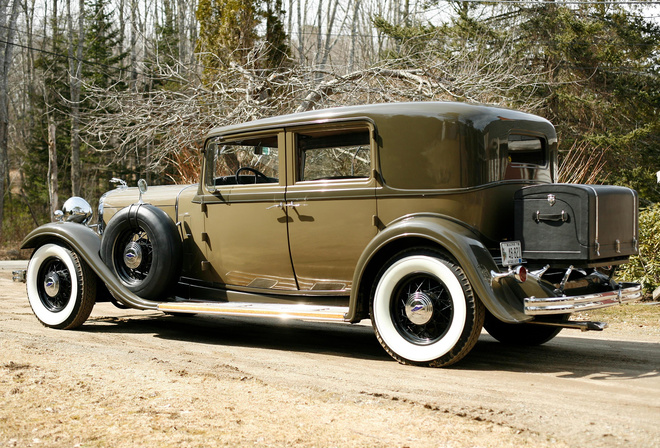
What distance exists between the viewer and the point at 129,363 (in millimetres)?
5156

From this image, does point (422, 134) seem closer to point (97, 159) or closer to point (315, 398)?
point (315, 398)

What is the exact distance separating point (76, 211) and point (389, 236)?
13.6ft

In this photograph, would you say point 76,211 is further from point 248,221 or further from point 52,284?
point 248,221

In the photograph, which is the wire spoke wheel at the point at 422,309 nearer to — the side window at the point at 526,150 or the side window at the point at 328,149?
the side window at the point at 328,149

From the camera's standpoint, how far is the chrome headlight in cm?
Answer: 756

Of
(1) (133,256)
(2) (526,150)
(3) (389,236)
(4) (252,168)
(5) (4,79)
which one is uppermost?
(5) (4,79)

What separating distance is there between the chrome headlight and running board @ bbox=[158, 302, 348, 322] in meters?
1.99

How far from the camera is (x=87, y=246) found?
6.75 m

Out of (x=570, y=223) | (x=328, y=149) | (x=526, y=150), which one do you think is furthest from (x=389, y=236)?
(x=526, y=150)

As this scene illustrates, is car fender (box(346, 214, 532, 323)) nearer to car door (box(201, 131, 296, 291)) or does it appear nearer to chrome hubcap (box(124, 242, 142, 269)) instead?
car door (box(201, 131, 296, 291))

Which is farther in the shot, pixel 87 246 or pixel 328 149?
pixel 87 246

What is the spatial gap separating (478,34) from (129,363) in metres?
16.3

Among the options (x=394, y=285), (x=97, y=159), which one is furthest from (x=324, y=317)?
(x=97, y=159)

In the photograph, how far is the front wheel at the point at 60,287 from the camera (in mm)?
6766
